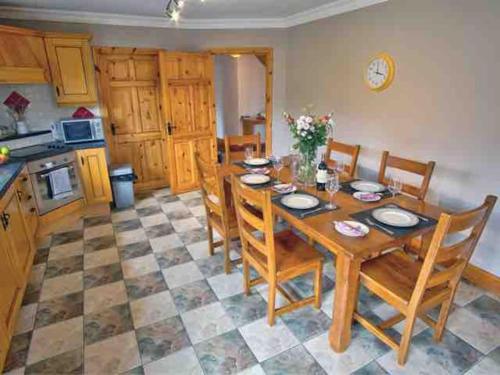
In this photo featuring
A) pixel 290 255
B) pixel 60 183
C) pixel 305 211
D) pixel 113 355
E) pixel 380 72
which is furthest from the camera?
pixel 60 183

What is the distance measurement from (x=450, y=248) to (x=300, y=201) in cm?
92

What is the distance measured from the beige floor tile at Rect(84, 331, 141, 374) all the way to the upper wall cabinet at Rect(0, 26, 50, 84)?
278 cm

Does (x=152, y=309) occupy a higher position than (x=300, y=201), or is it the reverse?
(x=300, y=201)

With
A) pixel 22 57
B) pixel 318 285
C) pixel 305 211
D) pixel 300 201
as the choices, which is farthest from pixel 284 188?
pixel 22 57

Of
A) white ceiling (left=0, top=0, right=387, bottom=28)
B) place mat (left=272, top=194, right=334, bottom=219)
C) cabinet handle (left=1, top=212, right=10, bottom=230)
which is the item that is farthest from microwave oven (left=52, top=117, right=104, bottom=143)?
place mat (left=272, top=194, right=334, bottom=219)

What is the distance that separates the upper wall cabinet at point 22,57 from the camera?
9.92ft

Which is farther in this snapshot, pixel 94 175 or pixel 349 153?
pixel 94 175

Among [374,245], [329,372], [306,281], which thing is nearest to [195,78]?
[306,281]

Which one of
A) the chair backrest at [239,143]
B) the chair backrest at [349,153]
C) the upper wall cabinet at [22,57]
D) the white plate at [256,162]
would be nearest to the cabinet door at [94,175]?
the upper wall cabinet at [22,57]

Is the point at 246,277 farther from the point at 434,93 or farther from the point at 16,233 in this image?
the point at 434,93

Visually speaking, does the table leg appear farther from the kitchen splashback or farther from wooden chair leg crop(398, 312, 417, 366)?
the kitchen splashback

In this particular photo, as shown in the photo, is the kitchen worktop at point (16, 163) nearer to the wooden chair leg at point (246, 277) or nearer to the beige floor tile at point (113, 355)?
the beige floor tile at point (113, 355)

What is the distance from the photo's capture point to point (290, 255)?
2.10 meters

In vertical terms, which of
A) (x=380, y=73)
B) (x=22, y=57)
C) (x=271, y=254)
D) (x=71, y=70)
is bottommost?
(x=271, y=254)
